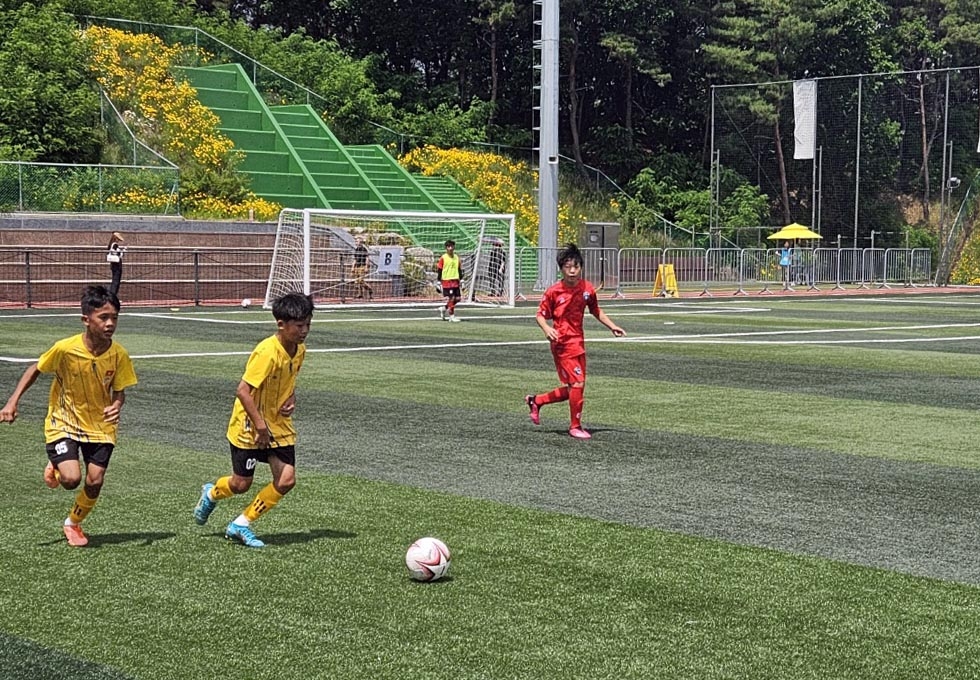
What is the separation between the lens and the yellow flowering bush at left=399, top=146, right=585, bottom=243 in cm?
5050

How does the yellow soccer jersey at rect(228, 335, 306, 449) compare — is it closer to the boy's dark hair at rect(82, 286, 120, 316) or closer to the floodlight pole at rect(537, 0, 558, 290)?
the boy's dark hair at rect(82, 286, 120, 316)

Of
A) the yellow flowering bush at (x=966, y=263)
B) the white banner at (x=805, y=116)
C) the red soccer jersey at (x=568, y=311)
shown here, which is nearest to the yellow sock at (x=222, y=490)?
the red soccer jersey at (x=568, y=311)

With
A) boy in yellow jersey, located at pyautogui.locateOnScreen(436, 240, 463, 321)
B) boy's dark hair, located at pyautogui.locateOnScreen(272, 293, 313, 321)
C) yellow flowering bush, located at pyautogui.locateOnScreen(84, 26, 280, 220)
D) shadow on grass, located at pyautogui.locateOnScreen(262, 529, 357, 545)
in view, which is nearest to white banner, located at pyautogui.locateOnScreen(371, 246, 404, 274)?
yellow flowering bush, located at pyautogui.locateOnScreen(84, 26, 280, 220)

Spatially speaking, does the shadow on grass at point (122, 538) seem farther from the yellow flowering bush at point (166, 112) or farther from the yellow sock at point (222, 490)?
the yellow flowering bush at point (166, 112)

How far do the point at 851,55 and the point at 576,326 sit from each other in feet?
197

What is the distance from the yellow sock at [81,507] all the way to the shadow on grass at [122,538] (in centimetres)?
15

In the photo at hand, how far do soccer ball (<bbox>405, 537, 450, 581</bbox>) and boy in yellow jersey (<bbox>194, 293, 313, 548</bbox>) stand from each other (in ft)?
3.25

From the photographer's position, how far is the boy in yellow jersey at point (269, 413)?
718 centimetres

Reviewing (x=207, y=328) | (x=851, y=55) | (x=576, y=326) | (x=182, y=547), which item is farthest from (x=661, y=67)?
(x=182, y=547)

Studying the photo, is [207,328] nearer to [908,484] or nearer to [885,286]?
[908,484]

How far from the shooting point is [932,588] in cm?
669

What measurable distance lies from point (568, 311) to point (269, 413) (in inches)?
201

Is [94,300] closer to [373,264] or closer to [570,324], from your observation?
[570,324]

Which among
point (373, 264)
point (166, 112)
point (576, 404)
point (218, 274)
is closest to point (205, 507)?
point (576, 404)
